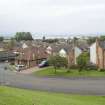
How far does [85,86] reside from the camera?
4138 cm

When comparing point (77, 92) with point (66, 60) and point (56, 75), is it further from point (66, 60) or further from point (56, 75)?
point (66, 60)

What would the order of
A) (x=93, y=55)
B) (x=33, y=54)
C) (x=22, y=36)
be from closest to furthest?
(x=93, y=55)
(x=33, y=54)
(x=22, y=36)

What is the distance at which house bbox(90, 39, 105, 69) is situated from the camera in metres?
60.8

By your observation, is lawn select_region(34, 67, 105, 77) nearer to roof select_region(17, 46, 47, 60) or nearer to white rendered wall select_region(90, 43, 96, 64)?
white rendered wall select_region(90, 43, 96, 64)

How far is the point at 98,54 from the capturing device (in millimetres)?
62188

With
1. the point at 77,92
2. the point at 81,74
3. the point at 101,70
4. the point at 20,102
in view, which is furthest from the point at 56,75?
the point at 20,102

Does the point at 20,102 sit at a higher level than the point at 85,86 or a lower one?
higher

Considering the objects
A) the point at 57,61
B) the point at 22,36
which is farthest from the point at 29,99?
the point at 22,36

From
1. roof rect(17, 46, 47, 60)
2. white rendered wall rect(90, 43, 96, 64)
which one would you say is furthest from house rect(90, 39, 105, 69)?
roof rect(17, 46, 47, 60)

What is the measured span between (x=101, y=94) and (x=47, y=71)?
27.9 metres

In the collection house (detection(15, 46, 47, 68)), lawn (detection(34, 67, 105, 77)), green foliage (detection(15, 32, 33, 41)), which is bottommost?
lawn (detection(34, 67, 105, 77))

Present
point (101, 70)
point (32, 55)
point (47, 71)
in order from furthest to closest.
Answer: point (32, 55), point (47, 71), point (101, 70)

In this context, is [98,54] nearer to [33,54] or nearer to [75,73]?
[75,73]

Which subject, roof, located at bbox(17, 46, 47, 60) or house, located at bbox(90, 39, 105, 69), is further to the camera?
roof, located at bbox(17, 46, 47, 60)
